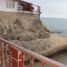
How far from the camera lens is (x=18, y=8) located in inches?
804

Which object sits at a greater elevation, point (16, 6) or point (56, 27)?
Answer: point (16, 6)

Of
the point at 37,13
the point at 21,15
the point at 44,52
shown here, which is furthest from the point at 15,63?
the point at 37,13

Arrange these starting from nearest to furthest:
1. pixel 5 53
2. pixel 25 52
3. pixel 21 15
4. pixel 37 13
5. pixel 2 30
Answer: pixel 25 52 < pixel 5 53 < pixel 2 30 < pixel 21 15 < pixel 37 13

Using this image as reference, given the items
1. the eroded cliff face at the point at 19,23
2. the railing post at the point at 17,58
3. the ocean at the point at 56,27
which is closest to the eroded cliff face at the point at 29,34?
the eroded cliff face at the point at 19,23

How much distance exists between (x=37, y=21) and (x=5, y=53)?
669 inches

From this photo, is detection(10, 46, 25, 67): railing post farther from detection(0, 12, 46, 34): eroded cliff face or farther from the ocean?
the ocean

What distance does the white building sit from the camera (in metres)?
19.0

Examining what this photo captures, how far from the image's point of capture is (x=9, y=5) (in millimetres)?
20141

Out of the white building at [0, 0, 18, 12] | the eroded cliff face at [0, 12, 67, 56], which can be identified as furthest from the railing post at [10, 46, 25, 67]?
the white building at [0, 0, 18, 12]

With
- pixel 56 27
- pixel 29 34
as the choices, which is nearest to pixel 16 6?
pixel 29 34

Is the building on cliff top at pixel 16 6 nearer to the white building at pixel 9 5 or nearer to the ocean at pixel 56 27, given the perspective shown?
the white building at pixel 9 5

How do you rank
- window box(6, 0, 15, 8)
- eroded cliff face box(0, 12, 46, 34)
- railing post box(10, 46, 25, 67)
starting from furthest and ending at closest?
1. window box(6, 0, 15, 8)
2. eroded cliff face box(0, 12, 46, 34)
3. railing post box(10, 46, 25, 67)

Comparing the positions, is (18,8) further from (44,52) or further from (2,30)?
(44,52)

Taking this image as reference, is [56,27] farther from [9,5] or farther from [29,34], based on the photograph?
[29,34]
